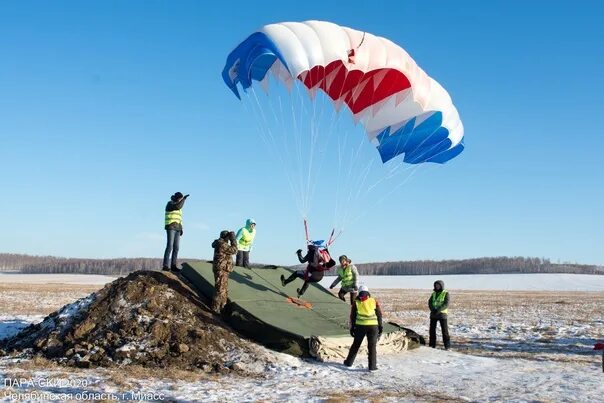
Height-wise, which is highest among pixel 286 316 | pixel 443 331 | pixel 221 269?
pixel 221 269

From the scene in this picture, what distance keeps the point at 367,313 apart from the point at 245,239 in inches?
197

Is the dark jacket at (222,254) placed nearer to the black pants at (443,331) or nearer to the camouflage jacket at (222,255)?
the camouflage jacket at (222,255)

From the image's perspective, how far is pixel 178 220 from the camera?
1279cm

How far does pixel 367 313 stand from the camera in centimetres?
988

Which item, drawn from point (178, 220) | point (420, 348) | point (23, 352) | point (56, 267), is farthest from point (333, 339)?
point (56, 267)

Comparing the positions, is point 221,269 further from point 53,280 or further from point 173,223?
point 53,280

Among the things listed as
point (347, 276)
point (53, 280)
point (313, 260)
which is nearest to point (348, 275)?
point (347, 276)

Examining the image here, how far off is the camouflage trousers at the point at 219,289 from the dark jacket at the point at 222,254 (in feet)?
0.33

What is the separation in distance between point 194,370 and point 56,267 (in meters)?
151

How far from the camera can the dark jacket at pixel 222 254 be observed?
11.4 m

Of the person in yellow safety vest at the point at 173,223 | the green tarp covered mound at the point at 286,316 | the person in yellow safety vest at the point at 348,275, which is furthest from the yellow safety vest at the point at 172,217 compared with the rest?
the person in yellow safety vest at the point at 348,275

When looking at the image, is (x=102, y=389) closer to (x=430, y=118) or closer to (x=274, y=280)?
(x=274, y=280)

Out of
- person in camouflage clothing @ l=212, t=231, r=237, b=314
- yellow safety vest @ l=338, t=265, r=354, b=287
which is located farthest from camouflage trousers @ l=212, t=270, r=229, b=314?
yellow safety vest @ l=338, t=265, r=354, b=287

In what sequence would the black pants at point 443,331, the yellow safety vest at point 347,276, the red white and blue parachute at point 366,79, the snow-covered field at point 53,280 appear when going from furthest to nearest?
the snow-covered field at point 53,280 < the yellow safety vest at point 347,276 < the black pants at point 443,331 < the red white and blue parachute at point 366,79
